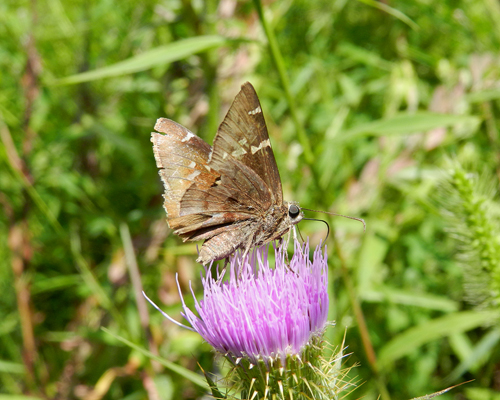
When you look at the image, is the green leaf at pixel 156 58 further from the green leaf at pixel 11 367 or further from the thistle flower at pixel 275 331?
the green leaf at pixel 11 367

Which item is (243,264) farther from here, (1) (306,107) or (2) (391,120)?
(1) (306,107)

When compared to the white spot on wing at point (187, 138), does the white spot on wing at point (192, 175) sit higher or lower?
lower

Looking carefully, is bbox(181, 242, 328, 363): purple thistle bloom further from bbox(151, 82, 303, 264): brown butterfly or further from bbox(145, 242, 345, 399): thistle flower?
bbox(151, 82, 303, 264): brown butterfly

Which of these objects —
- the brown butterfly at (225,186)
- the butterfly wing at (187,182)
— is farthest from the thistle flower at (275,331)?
the butterfly wing at (187,182)

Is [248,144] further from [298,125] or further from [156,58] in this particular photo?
[156,58]

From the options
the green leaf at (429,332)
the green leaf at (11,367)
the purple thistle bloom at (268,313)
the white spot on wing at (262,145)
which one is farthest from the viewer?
the green leaf at (11,367)

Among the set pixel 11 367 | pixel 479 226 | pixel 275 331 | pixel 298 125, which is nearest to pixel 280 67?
pixel 298 125

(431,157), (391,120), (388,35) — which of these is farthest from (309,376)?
(388,35)
